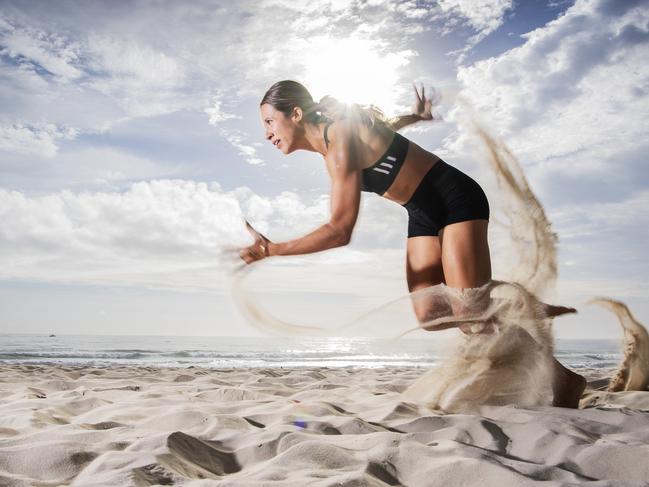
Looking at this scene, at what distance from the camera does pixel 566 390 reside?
3.27 meters

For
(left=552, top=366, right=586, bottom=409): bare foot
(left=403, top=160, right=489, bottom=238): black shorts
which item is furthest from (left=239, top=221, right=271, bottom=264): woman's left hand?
(left=552, top=366, right=586, bottom=409): bare foot

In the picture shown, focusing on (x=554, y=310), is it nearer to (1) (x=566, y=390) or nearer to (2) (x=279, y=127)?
(1) (x=566, y=390)

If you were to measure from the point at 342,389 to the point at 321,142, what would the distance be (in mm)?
2488

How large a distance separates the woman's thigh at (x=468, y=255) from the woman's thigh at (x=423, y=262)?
0.27 meters

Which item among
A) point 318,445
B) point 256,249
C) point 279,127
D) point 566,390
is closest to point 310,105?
point 279,127

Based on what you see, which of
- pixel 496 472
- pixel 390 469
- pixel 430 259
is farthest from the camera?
pixel 430 259

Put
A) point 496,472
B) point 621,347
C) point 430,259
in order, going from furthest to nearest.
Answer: point 621,347 → point 430,259 → point 496,472

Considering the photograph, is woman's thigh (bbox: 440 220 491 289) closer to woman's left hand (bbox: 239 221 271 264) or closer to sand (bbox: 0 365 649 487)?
sand (bbox: 0 365 649 487)

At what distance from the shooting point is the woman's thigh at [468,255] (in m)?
3.17

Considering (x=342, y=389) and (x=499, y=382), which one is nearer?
(x=499, y=382)

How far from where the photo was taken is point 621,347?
14.3 feet

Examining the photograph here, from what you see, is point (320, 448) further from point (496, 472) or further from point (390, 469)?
point (496, 472)

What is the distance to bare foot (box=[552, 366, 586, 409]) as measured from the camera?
326 cm

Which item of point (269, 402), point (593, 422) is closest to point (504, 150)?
point (593, 422)
